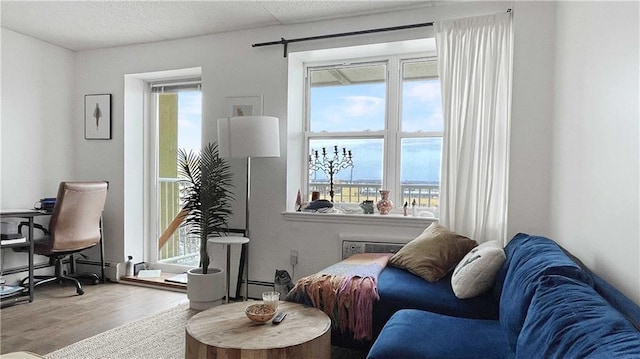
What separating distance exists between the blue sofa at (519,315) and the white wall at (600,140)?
14 cm

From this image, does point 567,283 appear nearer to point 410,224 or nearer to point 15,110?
point 410,224

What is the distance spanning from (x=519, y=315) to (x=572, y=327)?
0.46 metres

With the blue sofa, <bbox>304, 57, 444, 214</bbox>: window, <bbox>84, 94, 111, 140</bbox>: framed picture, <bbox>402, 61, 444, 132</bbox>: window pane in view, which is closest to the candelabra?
<bbox>304, 57, 444, 214</bbox>: window

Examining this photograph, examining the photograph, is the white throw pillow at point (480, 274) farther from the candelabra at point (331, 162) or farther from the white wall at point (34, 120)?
the white wall at point (34, 120)

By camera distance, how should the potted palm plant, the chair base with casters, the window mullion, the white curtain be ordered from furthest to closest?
the chair base with casters
the window mullion
the potted palm plant
the white curtain

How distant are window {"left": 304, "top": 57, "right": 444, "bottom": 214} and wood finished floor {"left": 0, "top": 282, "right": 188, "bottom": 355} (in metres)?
1.83

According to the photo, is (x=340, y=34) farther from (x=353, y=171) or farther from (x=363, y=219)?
(x=363, y=219)

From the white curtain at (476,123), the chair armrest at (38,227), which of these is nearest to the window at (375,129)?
the white curtain at (476,123)

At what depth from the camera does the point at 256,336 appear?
183 centimetres

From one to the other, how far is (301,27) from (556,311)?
3152 mm

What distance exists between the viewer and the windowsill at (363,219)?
3.27 metres

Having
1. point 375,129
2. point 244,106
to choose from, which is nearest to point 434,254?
point 375,129

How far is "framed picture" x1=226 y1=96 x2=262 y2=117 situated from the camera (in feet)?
12.4

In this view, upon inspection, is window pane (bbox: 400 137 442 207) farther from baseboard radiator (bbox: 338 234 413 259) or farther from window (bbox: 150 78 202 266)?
window (bbox: 150 78 202 266)
